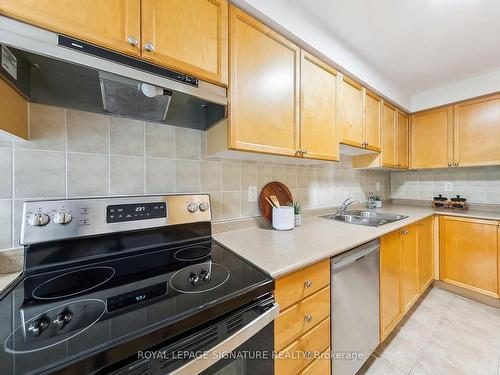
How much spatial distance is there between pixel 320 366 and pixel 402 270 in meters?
1.08

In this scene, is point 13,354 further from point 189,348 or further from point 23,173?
point 23,173

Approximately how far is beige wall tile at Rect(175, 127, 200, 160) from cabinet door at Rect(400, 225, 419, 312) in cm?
167

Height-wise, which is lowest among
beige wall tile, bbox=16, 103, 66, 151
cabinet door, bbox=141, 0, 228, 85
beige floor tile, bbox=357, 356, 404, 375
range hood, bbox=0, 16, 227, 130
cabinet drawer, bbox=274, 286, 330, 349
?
beige floor tile, bbox=357, 356, 404, 375

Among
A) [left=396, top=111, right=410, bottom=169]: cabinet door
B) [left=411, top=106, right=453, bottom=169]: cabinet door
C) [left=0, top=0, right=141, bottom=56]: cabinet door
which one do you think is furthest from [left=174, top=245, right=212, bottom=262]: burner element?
[left=411, top=106, right=453, bottom=169]: cabinet door

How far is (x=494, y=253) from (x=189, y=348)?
275 centimetres

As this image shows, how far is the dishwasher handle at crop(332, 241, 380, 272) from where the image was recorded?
1021 mm

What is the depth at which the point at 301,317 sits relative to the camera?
877 millimetres

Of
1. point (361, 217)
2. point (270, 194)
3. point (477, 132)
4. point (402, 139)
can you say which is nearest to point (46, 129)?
point (270, 194)

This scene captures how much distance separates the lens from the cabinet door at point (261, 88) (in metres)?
1.01

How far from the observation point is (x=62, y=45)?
0.62 metres

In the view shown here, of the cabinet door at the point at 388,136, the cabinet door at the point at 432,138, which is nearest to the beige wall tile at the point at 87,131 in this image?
the cabinet door at the point at 388,136

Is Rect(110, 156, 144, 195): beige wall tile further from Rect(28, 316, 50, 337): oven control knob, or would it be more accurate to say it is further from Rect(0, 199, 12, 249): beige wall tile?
Rect(28, 316, 50, 337): oven control knob

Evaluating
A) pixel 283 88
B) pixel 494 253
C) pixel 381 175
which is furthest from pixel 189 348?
pixel 381 175

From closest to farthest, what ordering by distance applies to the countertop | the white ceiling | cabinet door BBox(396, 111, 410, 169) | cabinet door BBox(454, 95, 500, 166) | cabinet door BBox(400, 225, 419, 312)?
the countertop, the white ceiling, cabinet door BBox(400, 225, 419, 312), cabinet door BBox(454, 95, 500, 166), cabinet door BBox(396, 111, 410, 169)
